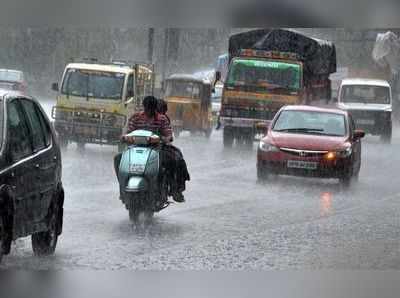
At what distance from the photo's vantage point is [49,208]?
9719mm

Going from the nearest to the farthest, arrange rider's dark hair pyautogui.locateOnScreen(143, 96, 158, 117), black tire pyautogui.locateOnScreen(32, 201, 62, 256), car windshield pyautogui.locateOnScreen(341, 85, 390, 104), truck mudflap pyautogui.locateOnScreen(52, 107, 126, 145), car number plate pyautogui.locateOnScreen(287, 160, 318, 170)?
1. black tire pyautogui.locateOnScreen(32, 201, 62, 256)
2. rider's dark hair pyautogui.locateOnScreen(143, 96, 158, 117)
3. car number plate pyautogui.locateOnScreen(287, 160, 318, 170)
4. truck mudflap pyautogui.locateOnScreen(52, 107, 126, 145)
5. car windshield pyautogui.locateOnScreen(341, 85, 390, 104)

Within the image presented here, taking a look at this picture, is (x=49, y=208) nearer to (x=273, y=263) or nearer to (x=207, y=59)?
(x=273, y=263)

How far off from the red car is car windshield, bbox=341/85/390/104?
15.9 m

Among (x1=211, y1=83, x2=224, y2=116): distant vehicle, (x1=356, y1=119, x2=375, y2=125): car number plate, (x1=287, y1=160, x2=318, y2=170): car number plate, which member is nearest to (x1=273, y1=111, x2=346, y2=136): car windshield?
(x1=287, y1=160, x2=318, y2=170): car number plate

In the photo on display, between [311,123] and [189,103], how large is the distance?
14.7 meters

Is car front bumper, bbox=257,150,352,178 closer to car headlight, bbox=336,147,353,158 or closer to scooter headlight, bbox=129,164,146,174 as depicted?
car headlight, bbox=336,147,353,158

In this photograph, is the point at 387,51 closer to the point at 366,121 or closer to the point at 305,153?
the point at 366,121

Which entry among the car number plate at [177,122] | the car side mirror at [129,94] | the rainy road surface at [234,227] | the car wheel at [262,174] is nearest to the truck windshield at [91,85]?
the car side mirror at [129,94]

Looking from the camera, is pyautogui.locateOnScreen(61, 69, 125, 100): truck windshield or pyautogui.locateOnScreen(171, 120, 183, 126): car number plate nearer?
pyautogui.locateOnScreen(61, 69, 125, 100): truck windshield

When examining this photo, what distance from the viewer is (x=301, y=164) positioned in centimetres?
1919

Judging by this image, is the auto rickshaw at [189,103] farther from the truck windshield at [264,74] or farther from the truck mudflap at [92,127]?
the truck mudflap at [92,127]

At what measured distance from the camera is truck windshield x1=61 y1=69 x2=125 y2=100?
86.3 ft

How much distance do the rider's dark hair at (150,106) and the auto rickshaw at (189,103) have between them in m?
21.1
